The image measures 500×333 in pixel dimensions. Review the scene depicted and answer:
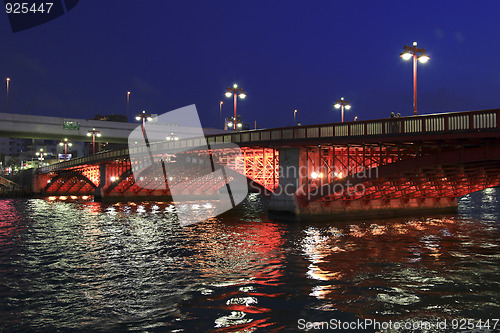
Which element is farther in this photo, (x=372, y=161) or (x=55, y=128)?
(x=55, y=128)

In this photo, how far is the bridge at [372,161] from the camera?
25.3 meters

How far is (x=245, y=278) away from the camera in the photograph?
17.2m

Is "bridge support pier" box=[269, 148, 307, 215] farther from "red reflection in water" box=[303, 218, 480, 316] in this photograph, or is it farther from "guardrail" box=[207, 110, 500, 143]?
"red reflection in water" box=[303, 218, 480, 316]

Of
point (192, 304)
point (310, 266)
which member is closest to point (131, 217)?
point (310, 266)

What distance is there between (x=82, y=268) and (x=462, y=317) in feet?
50.2

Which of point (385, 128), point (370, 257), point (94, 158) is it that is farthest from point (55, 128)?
point (370, 257)

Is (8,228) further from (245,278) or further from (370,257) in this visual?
(370,257)

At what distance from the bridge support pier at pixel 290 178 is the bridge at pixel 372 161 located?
0.08m

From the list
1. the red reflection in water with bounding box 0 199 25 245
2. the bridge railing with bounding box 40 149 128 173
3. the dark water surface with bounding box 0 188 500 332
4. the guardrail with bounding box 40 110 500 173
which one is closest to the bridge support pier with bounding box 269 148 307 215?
the guardrail with bounding box 40 110 500 173

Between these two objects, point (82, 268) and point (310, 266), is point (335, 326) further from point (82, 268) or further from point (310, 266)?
point (82, 268)

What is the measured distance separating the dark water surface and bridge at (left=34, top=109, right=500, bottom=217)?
4.04 meters

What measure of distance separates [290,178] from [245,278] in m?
18.1

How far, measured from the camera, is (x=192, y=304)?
13758 mm

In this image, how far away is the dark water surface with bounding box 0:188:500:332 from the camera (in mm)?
12539
